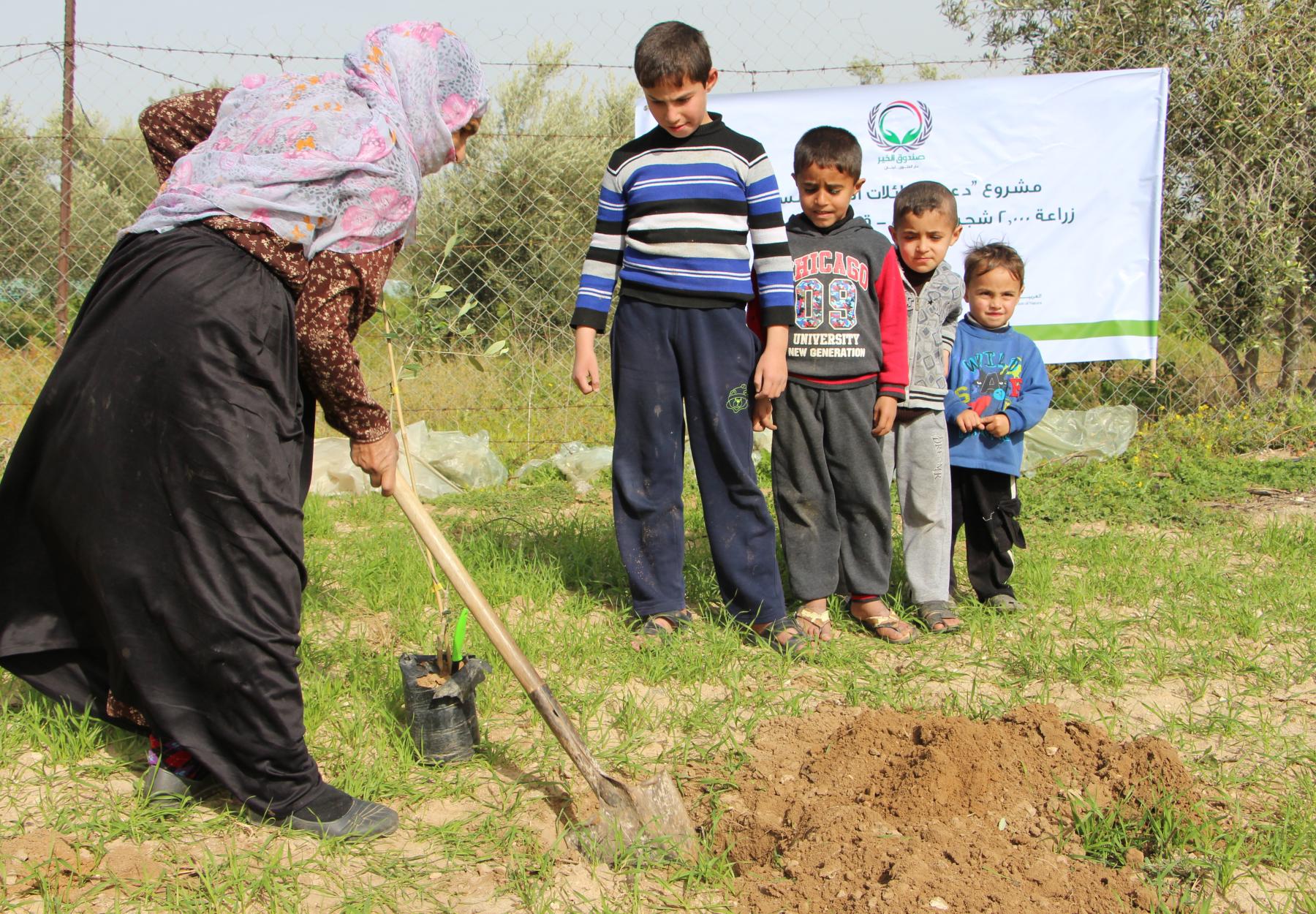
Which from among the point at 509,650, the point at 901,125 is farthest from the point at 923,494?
the point at 901,125

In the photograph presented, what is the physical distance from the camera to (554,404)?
710 centimetres

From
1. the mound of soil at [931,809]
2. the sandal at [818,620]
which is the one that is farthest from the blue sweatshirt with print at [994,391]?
the mound of soil at [931,809]

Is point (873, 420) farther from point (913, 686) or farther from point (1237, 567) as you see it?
point (1237, 567)

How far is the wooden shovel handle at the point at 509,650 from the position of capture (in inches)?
95.9

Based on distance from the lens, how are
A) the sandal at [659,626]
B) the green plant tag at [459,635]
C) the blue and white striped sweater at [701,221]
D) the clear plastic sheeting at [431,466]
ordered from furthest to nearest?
the clear plastic sheeting at [431,466] → the sandal at [659,626] → the blue and white striped sweater at [701,221] → the green plant tag at [459,635]

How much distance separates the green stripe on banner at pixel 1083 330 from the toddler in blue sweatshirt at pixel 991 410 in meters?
2.64

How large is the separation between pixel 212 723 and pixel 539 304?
238 inches

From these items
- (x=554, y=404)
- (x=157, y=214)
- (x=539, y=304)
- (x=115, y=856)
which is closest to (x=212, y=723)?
(x=115, y=856)

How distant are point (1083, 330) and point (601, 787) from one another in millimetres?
5136

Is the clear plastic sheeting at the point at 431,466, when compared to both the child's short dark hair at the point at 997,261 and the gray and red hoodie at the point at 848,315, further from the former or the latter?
the child's short dark hair at the point at 997,261

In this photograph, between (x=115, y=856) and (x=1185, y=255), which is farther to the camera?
(x=1185, y=255)

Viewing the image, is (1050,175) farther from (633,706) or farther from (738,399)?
(633,706)

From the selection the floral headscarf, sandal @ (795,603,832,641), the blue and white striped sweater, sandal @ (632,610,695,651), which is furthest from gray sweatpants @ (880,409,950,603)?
the floral headscarf

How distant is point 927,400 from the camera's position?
3695 millimetres
